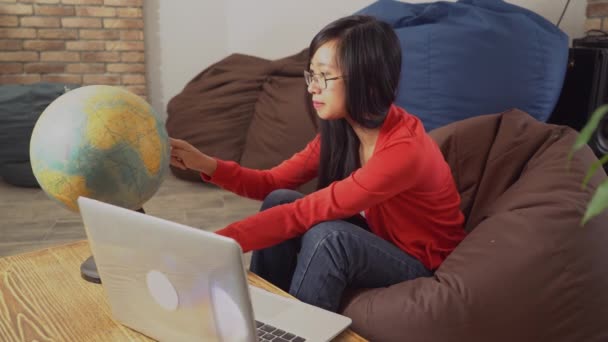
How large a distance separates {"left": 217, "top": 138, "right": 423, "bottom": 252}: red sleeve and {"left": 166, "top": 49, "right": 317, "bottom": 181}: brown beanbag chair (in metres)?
1.79

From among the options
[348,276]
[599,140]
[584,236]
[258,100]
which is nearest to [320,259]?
[348,276]

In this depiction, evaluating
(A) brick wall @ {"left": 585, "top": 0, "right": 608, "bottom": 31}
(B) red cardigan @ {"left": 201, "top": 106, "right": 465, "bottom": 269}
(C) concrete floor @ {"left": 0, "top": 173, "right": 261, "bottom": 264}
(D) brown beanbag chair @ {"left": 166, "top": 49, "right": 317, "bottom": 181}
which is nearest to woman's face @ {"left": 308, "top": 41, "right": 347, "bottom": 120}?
(B) red cardigan @ {"left": 201, "top": 106, "right": 465, "bottom": 269}

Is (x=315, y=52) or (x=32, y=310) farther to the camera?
(x=315, y=52)

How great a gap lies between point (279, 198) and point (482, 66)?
1259 millimetres

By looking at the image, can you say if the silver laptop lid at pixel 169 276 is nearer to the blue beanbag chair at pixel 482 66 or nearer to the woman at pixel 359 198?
the woman at pixel 359 198

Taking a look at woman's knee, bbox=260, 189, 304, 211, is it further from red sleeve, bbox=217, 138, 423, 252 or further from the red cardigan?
red sleeve, bbox=217, 138, 423, 252

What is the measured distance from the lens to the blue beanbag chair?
2443mm

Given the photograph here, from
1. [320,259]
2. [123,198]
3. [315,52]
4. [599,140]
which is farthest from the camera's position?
[599,140]

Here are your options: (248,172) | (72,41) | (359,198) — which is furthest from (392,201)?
(72,41)

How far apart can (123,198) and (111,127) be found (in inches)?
5.4

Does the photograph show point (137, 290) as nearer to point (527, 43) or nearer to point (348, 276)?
point (348, 276)

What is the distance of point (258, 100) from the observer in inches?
142

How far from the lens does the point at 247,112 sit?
3.62m

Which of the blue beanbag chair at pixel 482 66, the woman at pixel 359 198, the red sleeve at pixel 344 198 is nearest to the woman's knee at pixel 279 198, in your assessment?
the woman at pixel 359 198
